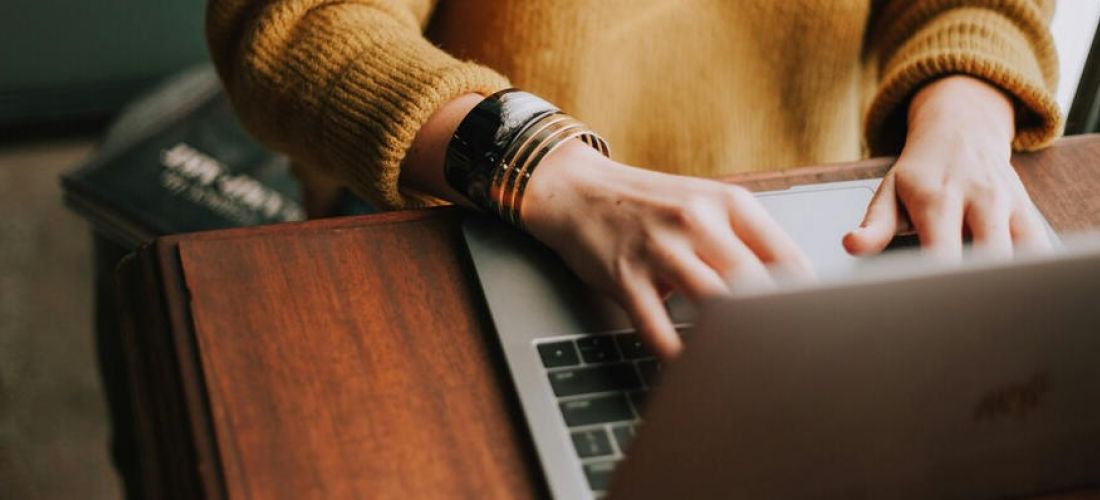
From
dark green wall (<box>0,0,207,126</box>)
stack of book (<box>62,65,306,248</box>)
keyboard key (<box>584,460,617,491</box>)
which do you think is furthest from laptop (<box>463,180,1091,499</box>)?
dark green wall (<box>0,0,207,126</box>)

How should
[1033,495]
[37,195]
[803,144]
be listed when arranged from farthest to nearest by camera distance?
[37,195] < [803,144] < [1033,495]

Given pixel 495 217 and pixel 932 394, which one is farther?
pixel 495 217

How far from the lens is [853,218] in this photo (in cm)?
62

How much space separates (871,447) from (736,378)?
0.10 m

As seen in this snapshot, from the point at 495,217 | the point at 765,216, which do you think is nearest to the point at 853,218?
the point at 765,216

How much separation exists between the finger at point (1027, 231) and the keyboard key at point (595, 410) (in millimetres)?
281

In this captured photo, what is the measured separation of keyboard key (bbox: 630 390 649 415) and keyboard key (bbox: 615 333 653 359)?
0.02m

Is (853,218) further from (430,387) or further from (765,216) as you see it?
(430,387)

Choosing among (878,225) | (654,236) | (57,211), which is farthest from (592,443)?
(57,211)

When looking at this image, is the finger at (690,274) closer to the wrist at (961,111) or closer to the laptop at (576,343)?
the laptop at (576,343)

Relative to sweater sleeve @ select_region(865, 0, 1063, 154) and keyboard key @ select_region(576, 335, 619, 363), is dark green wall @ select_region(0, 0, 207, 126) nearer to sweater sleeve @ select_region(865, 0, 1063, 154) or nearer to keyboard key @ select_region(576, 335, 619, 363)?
sweater sleeve @ select_region(865, 0, 1063, 154)

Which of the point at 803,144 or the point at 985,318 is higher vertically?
the point at 803,144

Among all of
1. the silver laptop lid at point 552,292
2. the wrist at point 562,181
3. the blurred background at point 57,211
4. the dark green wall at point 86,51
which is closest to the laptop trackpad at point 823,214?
the silver laptop lid at point 552,292

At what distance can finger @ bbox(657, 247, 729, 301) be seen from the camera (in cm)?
52
